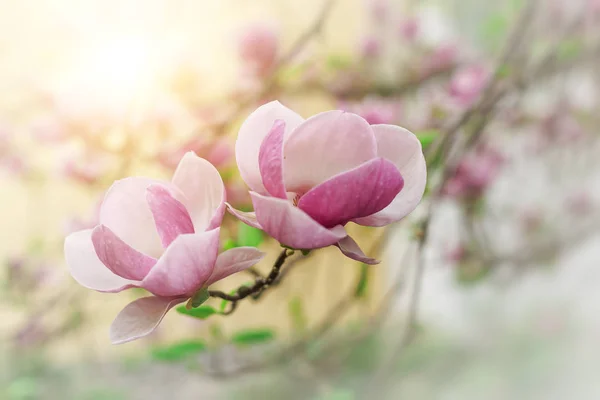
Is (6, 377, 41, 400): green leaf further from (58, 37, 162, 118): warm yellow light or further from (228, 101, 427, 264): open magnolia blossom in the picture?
(228, 101, 427, 264): open magnolia blossom

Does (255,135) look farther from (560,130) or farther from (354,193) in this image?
(560,130)

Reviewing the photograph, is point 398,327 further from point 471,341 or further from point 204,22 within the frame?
point 204,22

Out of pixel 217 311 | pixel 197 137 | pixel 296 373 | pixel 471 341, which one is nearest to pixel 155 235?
pixel 217 311

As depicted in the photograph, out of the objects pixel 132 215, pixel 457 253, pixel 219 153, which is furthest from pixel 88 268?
pixel 457 253

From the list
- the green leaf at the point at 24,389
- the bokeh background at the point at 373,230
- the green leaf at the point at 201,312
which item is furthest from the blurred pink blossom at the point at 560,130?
the green leaf at the point at 24,389

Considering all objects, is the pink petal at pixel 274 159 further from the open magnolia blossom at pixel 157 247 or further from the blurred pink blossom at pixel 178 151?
the blurred pink blossom at pixel 178 151
